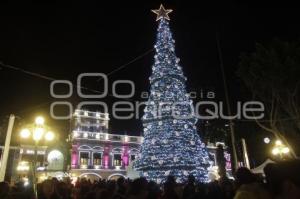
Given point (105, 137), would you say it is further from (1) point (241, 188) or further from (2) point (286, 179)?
(2) point (286, 179)

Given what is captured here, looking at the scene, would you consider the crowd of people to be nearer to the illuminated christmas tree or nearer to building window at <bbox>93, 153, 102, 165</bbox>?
the illuminated christmas tree

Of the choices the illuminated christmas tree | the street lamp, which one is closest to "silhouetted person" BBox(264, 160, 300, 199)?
the street lamp

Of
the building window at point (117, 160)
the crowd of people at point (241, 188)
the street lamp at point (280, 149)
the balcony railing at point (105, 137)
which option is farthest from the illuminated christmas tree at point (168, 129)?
the building window at point (117, 160)

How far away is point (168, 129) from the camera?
73.6 feet

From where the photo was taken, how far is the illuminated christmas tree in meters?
21.9

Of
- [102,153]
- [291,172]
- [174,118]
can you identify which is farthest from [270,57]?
[102,153]

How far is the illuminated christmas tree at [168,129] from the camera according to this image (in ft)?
71.8

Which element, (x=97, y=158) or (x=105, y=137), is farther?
(x=105, y=137)

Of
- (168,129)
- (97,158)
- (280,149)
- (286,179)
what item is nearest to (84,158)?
(97,158)

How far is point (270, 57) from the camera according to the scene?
1616cm

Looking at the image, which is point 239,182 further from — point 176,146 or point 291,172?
point 176,146

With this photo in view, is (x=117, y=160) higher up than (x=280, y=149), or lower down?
higher up

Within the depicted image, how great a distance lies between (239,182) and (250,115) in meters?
18.2

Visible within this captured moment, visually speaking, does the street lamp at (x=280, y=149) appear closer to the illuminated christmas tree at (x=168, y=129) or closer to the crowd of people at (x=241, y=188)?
the illuminated christmas tree at (x=168, y=129)
